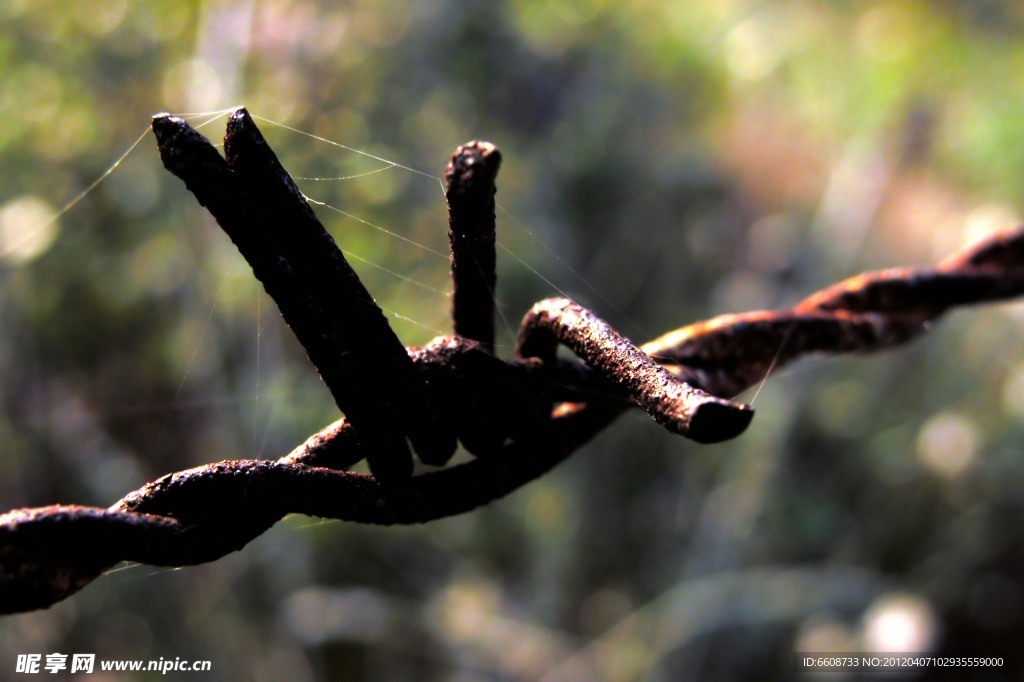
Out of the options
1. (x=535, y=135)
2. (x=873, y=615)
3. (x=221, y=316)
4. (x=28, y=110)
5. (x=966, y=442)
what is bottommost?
(x=873, y=615)

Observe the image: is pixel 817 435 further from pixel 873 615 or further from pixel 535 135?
pixel 535 135

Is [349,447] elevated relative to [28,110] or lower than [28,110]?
lower

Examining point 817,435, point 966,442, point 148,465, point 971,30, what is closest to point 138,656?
point 148,465

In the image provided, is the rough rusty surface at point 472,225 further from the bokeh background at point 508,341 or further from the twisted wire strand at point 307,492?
the bokeh background at point 508,341

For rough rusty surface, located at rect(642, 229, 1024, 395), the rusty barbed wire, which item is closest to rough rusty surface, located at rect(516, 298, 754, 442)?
the rusty barbed wire

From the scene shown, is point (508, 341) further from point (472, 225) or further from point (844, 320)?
point (472, 225)

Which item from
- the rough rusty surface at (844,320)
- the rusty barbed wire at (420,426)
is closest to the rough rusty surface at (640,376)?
the rusty barbed wire at (420,426)

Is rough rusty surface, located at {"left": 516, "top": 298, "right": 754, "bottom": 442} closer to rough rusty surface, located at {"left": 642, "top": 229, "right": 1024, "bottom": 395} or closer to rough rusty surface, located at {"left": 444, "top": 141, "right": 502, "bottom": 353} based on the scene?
rough rusty surface, located at {"left": 444, "top": 141, "right": 502, "bottom": 353}
